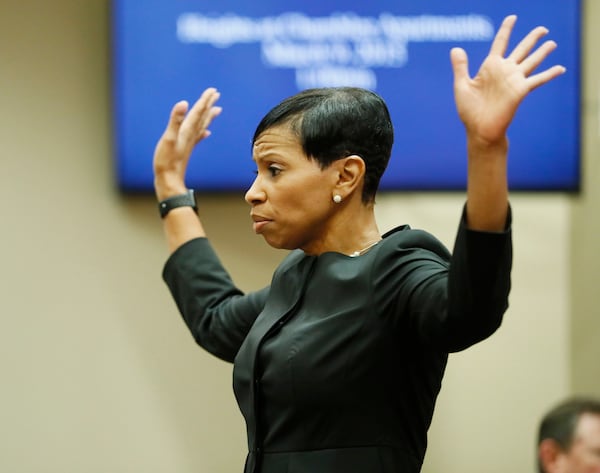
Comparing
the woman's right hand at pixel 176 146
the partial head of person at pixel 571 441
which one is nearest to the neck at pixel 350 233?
the partial head of person at pixel 571 441

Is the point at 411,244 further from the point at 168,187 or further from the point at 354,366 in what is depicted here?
the point at 168,187

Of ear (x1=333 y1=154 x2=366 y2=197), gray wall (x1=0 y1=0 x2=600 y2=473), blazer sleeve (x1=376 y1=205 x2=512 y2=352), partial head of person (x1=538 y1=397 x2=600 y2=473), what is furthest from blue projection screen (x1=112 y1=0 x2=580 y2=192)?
blazer sleeve (x1=376 y1=205 x2=512 y2=352)

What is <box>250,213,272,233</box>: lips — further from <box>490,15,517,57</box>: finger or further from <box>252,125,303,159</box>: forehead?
<box>490,15,517,57</box>: finger

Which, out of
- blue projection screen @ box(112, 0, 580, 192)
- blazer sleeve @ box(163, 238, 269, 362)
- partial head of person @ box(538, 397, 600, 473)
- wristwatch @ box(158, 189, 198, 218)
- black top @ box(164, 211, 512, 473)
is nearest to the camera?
black top @ box(164, 211, 512, 473)

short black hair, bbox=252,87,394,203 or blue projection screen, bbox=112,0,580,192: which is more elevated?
blue projection screen, bbox=112,0,580,192

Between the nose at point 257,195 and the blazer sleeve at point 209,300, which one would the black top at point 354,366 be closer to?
the nose at point 257,195

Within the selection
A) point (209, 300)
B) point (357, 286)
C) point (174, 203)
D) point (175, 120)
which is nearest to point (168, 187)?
point (174, 203)

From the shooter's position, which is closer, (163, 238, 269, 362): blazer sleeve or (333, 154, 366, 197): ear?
(333, 154, 366, 197): ear

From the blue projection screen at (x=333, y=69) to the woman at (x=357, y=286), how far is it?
1257 mm

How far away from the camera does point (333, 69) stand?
2.87m

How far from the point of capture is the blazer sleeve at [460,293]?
1.23 metres

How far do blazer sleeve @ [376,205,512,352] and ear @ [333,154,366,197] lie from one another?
0.19 meters

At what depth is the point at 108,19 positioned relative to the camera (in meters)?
2.96

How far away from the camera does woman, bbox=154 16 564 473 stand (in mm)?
1239
